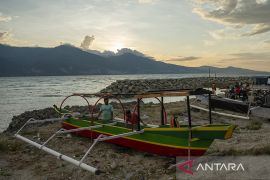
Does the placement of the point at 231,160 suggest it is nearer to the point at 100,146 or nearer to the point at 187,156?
the point at 187,156

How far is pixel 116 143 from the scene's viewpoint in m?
13.5

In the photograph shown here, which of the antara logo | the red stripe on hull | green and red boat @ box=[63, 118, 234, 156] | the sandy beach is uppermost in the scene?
green and red boat @ box=[63, 118, 234, 156]

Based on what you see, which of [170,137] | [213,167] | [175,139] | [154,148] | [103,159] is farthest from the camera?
[103,159]

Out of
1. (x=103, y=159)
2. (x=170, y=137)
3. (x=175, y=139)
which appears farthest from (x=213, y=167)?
(x=103, y=159)

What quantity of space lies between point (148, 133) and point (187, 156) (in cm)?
186

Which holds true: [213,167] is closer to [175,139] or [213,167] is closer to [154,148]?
[175,139]

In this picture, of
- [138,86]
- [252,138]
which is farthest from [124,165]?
[138,86]

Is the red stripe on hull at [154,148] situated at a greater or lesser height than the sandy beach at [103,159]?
greater

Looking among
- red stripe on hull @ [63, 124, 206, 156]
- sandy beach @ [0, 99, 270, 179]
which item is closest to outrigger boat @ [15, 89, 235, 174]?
red stripe on hull @ [63, 124, 206, 156]

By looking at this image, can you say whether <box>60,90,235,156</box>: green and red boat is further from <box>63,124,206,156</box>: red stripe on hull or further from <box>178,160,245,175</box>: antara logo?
<box>178,160,245,175</box>: antara logo

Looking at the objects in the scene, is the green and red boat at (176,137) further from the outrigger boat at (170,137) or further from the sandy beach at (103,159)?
the sandy beach at (103,159)

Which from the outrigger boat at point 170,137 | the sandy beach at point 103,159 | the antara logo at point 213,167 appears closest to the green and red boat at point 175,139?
the outrigger boat at point 170,137

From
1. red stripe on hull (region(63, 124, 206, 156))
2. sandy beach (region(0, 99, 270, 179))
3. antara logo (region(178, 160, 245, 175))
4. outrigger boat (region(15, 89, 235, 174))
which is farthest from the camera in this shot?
red stripe on hull (region(63, 124, 206, 156))

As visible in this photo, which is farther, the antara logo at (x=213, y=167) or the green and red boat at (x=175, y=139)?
the green and red boat at (x=175, y=139)
